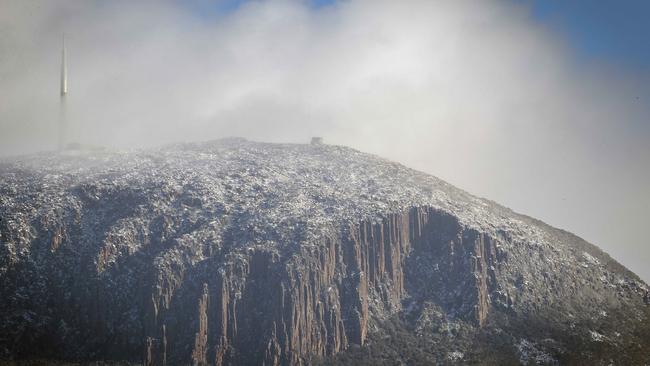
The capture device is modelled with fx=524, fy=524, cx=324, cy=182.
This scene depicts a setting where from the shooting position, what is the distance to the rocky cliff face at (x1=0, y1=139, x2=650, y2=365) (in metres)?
73.6

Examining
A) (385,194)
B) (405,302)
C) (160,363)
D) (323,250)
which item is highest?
(385,194)

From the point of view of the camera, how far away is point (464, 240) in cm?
9300

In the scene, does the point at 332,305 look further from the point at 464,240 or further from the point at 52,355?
the point at 52,355

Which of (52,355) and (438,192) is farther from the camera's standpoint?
(438,192)

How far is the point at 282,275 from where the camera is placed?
7925 centimetres

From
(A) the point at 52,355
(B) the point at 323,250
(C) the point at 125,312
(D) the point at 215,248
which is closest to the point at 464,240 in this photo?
(B) the point at 323,250

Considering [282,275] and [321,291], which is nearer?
[282,275]

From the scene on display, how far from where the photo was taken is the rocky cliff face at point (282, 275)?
7356cm

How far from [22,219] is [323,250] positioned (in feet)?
153

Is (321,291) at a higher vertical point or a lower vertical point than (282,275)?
lower

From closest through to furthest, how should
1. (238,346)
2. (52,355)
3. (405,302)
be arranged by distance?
(52,355) < (238,346) < (405,302)

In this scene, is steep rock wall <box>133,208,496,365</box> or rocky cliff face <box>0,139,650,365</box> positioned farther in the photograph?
rocky cliff face <box>0,139,650,365</box>

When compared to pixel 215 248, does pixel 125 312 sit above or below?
below

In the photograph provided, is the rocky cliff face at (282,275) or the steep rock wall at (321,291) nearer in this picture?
the steep rock wall at (321,291)
